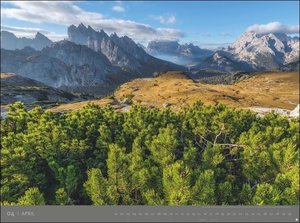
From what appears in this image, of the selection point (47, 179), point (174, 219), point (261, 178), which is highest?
point (174, 219)

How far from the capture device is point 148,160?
1287 cm

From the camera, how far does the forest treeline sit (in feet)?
28.0

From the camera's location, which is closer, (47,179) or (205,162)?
(205,162)

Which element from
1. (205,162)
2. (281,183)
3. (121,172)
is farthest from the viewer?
(205,162)

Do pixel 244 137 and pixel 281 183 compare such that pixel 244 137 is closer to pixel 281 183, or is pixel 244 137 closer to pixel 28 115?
pixel 281 183

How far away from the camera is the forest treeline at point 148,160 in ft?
28.0

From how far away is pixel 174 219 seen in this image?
442cm

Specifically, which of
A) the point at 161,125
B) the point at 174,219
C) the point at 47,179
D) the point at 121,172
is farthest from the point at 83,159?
the point at 174,219

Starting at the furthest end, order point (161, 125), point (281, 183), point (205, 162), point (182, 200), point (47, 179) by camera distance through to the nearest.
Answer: point (161, 125) → point (47, 179) → point (205, 162) → point (281, 183) → point (182, 200)

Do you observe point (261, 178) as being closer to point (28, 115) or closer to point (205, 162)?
point (205, 162)

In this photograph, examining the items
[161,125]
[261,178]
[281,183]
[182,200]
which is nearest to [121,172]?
[182,200]

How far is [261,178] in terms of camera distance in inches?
530

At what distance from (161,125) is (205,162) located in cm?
688

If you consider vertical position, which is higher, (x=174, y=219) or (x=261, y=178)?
(x=174, y=219)
